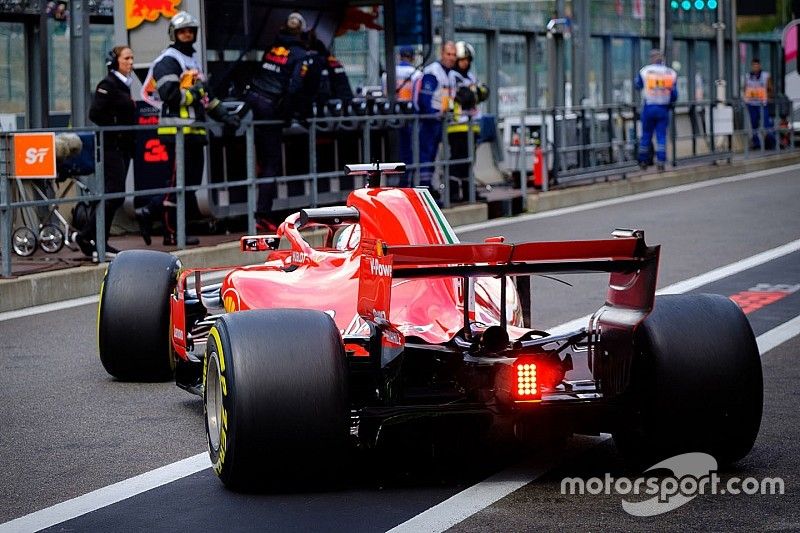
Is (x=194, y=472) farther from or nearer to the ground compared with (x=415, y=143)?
nearer to the ground

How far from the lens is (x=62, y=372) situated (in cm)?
1048

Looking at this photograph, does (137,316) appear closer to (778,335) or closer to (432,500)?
(432,500)

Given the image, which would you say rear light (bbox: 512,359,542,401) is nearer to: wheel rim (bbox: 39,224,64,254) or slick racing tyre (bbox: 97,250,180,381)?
slick racing tyre (bbox: 97,250,180,381)

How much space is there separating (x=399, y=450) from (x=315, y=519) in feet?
4.08

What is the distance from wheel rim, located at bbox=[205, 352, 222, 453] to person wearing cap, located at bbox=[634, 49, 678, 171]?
20.1 meters

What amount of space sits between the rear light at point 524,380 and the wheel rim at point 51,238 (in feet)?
32.4

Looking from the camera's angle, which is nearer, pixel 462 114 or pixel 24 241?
pixel 24 241

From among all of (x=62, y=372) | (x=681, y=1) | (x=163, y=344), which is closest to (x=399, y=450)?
(x=163, y=344)

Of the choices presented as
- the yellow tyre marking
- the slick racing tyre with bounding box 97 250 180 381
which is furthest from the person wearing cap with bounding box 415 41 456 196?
the yellow tyre marking

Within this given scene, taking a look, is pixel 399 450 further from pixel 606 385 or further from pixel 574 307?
pixel 574 307

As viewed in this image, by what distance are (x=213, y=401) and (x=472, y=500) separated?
1341 millimetres

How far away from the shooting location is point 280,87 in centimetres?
1806

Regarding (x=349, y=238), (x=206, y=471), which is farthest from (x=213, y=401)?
(x=349, y=238)

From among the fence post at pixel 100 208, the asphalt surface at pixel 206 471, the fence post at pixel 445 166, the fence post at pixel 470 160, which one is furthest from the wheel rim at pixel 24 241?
the fence post at pixel 470 160
